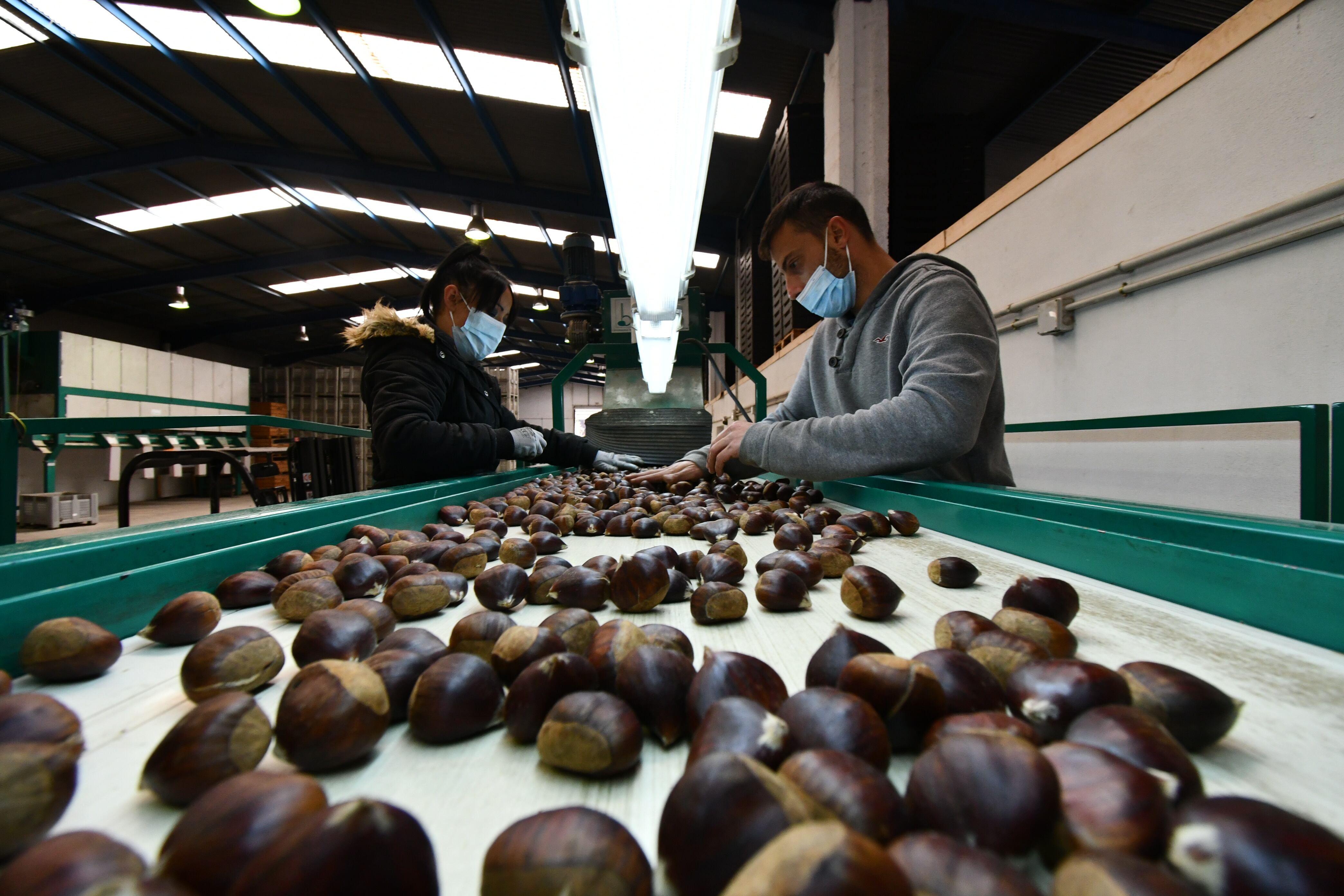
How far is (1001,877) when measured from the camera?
0.27 m

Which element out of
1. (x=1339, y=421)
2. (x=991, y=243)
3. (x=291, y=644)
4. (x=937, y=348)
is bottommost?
(x=291, y=644)

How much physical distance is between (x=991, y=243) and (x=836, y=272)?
1.16m

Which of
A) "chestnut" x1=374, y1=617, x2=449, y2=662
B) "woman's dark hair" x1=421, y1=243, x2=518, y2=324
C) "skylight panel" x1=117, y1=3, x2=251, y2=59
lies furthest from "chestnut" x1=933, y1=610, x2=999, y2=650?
"skylight panel" x1=117, y1=3, x2=251, y2=59

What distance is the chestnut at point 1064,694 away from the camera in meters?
0.43

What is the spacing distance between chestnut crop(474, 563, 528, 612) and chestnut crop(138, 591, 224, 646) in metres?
0.28

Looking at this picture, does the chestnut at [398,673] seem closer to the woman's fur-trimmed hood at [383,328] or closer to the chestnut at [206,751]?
the chestnut at [206,751]

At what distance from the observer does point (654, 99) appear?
123 centimetres

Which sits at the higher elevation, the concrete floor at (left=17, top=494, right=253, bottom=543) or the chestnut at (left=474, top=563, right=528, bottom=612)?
the chestnut at (left=474, top=563, right=528, bottom=612)

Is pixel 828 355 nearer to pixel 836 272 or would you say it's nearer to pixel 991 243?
pixel 836 272

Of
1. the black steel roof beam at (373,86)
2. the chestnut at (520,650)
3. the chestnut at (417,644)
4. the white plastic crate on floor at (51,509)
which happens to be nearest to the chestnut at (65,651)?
the chestnut at (417,644)

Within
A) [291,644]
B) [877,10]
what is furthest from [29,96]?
[291,644]

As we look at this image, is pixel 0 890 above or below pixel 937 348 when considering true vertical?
below

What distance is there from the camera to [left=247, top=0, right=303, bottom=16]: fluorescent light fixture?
3.76m

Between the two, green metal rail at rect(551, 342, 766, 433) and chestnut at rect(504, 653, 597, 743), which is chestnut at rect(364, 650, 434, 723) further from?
green metal rail at rect(551, 342, 766, 433)
